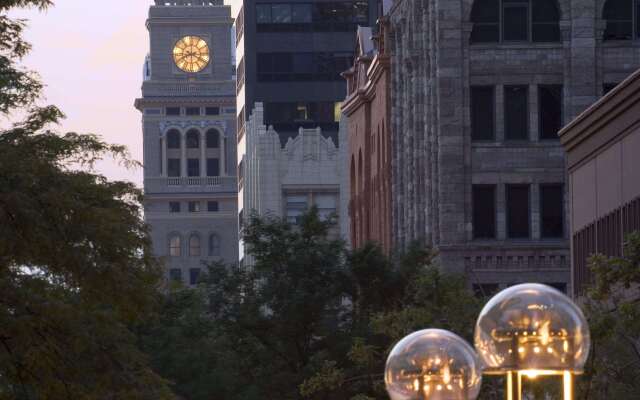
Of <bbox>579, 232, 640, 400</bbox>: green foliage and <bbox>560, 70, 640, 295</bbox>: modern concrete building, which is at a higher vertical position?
<bbox>560, 70, 640, 295</bbox>: modern concrete building

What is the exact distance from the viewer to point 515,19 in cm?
7181

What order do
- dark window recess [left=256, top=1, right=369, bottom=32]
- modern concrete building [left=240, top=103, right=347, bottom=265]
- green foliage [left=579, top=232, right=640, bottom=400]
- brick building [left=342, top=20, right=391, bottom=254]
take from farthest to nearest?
dark window recess [left=256, top=1, right=369, bottom=32]
modern concrete building [left=240, top=103, right=347, bottom=265]
brick building [left=342, top=20, right=391, bottom=254]
green foliage [left=579, top=232, right=640, bottom=400]

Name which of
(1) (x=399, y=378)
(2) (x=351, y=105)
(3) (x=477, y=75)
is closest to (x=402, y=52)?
(3) (x=477, y=75)

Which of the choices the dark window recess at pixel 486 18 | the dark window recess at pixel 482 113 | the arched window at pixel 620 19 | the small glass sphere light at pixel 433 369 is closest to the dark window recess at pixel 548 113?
the dark window recess at pixel 482 113

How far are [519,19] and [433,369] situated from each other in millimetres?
57575

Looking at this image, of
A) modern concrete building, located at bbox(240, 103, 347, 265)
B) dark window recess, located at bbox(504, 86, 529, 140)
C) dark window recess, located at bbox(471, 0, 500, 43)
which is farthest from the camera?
modern concrete building, located at bbox(240, 103, 347, 265)

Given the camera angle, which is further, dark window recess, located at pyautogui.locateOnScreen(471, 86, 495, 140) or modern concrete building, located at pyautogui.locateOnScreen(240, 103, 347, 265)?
modern concrete building, located at pyautogui.locateOnScreen(240, 103, 347, 265)

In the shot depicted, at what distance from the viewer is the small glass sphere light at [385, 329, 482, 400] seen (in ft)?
49.7

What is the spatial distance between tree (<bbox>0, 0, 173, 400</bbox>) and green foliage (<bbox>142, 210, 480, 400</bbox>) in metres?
19.7

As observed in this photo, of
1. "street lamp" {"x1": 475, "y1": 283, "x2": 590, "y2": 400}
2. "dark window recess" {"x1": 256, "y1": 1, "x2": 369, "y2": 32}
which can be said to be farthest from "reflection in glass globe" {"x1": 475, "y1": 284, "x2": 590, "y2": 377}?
"dark window recess" {"x1": 256, "y1": 1, "x2": 369, "y2": 32}

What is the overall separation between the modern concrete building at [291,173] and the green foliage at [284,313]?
278 ft

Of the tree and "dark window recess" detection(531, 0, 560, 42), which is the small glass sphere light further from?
"dark window recess" detection(531, 0, 560, 42)

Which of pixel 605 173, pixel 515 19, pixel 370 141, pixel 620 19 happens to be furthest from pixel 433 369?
pixel 370 141

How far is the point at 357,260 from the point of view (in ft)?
194
